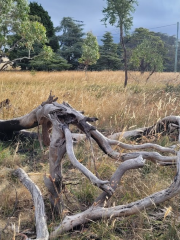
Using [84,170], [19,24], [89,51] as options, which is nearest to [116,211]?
[84,170]

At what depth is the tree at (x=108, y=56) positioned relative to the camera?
1048 inches

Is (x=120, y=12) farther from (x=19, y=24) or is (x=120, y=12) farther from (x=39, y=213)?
(x=39, y=213)

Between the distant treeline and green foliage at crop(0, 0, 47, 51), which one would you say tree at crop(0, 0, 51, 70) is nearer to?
green foliage at crop(0, 0, 47, 51)

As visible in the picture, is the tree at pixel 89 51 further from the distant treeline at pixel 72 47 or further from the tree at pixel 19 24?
the tree at pixel 19 24

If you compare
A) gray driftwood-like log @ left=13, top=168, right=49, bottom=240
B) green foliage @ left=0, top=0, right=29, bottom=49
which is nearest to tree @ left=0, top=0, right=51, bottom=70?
green foliage @ left=0, top=0, right=29, bottom=49

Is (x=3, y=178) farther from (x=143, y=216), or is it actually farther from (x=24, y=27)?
(x=24, y=27)

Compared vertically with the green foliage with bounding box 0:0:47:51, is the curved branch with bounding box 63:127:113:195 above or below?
below

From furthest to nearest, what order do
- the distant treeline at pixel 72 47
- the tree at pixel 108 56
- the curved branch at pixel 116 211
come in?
the tree at pixel 108 56, the distant treeline at pixel 72 47, the curved branch at pixel 116 211

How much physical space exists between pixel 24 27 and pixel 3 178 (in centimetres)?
601

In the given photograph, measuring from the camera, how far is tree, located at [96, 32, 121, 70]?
26.6 meters

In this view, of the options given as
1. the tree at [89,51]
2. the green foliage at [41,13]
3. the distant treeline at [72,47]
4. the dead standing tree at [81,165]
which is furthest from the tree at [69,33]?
the dead standing tree at [81,165]

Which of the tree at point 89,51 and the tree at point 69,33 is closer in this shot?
the tree at point 89,51

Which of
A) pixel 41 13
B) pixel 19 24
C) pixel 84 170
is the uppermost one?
pixel 41 13

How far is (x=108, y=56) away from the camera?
26.3m
